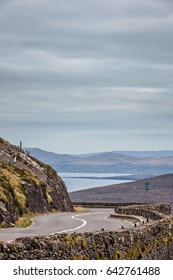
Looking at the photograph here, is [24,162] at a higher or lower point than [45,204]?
higher

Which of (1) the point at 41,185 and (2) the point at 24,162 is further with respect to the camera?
(2) the point at 24,162

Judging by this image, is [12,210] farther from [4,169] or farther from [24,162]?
[24,162]

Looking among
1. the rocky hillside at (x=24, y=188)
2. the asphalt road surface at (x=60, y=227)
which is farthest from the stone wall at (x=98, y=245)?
the rocky hillside at (x=24, y=188)

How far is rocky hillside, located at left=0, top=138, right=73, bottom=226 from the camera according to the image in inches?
2420

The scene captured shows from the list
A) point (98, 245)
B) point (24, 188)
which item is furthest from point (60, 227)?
point (24, 188)

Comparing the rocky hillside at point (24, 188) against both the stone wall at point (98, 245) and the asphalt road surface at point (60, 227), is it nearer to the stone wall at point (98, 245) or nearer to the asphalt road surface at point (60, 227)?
the asphalt road surface at point (60, 227)

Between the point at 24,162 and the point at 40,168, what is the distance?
3.49 meters

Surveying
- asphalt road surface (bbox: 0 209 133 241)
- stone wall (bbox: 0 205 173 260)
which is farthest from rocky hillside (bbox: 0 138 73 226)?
stone wall (bbox: 0 205 173 260)

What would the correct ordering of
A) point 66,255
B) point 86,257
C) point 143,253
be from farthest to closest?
point 143,253 < point 86,257 < point 66,255

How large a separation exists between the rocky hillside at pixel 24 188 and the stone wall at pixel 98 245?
2019cm

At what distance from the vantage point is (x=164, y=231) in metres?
39.5

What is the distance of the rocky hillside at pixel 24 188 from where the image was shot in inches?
2420

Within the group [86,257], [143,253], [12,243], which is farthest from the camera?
[143,253]
